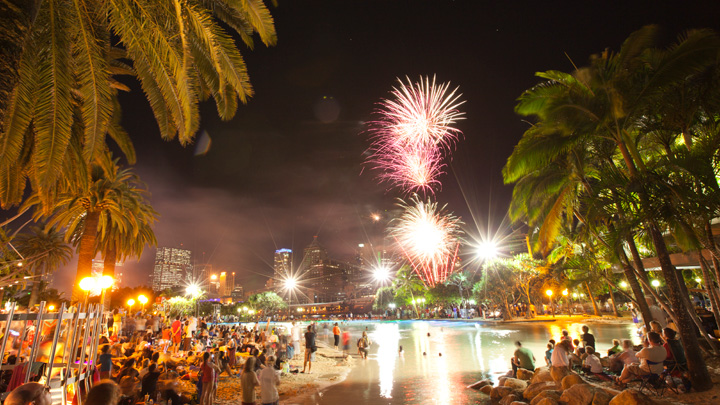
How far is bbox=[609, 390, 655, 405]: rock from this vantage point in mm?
6715

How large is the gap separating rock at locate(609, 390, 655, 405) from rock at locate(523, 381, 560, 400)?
1.98 metres

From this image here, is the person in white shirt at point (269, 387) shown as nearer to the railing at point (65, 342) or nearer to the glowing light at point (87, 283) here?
the railing at point (65, 342)

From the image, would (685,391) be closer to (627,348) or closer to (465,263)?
(627,348)

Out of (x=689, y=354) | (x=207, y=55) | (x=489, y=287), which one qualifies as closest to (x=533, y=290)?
(x=489, y=287)

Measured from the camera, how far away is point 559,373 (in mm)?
9422

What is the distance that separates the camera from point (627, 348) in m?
10.4

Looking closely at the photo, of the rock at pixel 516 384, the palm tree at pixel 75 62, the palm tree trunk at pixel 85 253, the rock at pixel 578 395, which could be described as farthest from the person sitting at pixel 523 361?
the palm tree trunk at pixel 85 253

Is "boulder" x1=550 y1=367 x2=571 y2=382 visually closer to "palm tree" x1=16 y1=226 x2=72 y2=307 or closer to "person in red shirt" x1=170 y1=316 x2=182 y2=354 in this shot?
"person in red shirt" x1=170 y1=316 x2=182 y2=354

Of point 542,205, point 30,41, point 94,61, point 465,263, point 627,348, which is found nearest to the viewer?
point 30,41

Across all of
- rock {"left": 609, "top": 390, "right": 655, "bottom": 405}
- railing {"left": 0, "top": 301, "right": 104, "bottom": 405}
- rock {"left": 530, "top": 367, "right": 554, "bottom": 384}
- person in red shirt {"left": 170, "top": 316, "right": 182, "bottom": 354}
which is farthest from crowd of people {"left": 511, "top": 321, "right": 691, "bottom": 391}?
person in red shirt {"left": 170, "top": 316, "right": 182, "bottom": 354}

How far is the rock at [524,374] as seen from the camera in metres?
11.1

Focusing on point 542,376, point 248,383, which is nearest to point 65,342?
point 248,383

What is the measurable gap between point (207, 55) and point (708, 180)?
11.8m

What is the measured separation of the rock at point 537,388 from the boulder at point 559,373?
239mm
